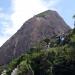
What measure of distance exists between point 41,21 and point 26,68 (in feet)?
123

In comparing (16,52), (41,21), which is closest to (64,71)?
(16,52)

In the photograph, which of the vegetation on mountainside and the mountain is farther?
the mountain

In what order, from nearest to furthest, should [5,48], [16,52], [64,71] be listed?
[64,71]
[16,52]
[5,48]

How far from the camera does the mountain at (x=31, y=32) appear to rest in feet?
209

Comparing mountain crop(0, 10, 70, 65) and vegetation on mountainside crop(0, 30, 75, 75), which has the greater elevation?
mountain crop(0, 10, 70, 65)

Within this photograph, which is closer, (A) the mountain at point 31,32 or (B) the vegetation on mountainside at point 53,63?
(B) the vegetation on mountainside at point 53,63

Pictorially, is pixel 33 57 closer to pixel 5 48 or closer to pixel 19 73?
pixel 19 73

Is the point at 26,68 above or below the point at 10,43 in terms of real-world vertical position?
below

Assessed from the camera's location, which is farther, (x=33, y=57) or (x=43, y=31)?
(x=43, y=31)

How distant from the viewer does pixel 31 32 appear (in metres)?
66.2

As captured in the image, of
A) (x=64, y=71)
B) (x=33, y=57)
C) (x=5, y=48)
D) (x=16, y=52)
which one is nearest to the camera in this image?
(x=64, y=71)

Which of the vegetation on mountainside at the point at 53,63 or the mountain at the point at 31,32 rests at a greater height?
the mountain at the point at 31,32

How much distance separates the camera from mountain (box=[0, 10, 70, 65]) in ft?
209

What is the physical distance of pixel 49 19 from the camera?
68688 millimetres
